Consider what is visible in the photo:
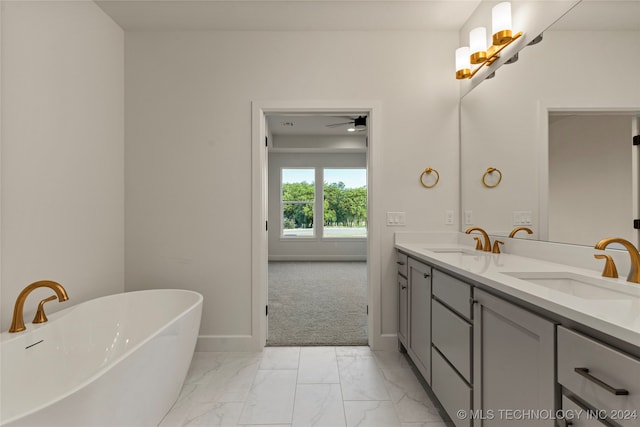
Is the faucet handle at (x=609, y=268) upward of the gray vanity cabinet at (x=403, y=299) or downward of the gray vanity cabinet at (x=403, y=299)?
upward

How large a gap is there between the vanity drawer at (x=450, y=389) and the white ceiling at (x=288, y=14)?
95.7 inches

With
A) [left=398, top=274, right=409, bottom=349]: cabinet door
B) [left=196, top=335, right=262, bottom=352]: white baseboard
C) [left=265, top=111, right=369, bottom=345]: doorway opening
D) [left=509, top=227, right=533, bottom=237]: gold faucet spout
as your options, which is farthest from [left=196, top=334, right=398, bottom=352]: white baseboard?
[left=265, top=111, right=369, bottom=345]: doorway opening

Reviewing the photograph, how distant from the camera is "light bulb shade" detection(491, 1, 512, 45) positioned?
1879 millimetres

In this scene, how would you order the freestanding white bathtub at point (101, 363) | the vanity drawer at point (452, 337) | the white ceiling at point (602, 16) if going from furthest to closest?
the vanity drawer at point (452, 337) < the white ceiling at point (602, 16) < the freestanding white bathtub at point (101, 363)

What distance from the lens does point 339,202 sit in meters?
7.32

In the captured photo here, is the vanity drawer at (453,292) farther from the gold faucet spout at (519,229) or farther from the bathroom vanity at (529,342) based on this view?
the gold faucet spout at (519,229)

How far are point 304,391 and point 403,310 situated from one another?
3.10 feet

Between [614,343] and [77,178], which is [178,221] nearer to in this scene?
[77,178]

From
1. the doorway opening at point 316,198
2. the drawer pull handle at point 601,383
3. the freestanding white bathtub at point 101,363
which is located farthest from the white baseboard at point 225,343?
the doorway opening at point 316,198

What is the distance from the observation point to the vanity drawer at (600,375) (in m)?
0.68

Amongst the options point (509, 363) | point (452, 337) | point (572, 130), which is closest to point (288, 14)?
point (572, 130)

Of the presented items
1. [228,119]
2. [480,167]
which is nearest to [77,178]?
[228,119]

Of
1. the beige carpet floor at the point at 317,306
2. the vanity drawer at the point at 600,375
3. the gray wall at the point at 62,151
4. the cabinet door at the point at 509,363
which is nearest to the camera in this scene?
the vanity drawer at the point at 600,375

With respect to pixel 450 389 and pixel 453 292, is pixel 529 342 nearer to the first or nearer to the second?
pixel 453 292
